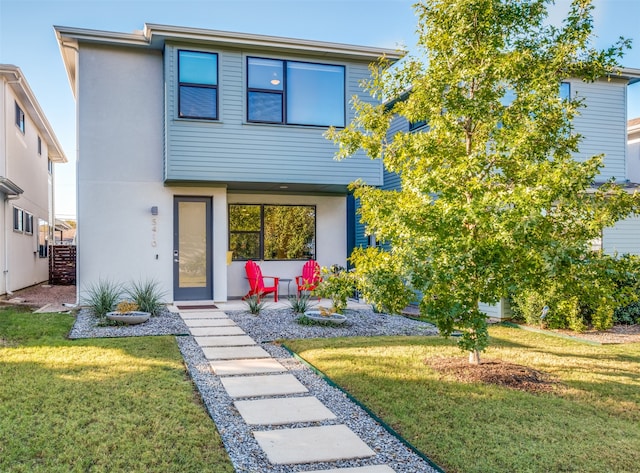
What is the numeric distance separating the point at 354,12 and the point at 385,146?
6985 millimetres

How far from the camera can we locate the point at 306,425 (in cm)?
409

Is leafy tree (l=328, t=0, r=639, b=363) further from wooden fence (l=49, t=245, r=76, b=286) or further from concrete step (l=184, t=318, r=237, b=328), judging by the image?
wooden fence (l=49, t=245, r=76, b=286)

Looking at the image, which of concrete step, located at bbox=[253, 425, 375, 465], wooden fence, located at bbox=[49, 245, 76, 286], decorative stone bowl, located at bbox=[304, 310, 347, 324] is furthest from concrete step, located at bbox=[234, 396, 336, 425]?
wooden fence, located at bbox=[49, 245, 76, 286]

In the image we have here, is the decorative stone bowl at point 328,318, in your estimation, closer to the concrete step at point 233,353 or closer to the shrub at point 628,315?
the concrete step at point 233,353

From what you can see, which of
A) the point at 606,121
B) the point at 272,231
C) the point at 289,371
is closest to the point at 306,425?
the point at 289,371

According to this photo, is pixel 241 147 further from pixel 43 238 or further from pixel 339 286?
pixel 43 238

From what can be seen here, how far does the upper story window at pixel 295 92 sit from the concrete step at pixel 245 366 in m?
5.86

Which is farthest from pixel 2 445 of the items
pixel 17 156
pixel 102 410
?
pixel 17 156

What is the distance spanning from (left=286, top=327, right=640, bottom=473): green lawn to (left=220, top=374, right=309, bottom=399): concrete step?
0.48m

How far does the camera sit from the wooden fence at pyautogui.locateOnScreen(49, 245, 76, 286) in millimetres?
17594

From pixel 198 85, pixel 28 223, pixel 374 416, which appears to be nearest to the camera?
pixel 374 416

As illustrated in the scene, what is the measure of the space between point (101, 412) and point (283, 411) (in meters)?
1.49

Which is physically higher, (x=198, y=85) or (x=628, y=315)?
(x=198, y=85)

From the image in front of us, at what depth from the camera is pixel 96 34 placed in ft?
32.1
